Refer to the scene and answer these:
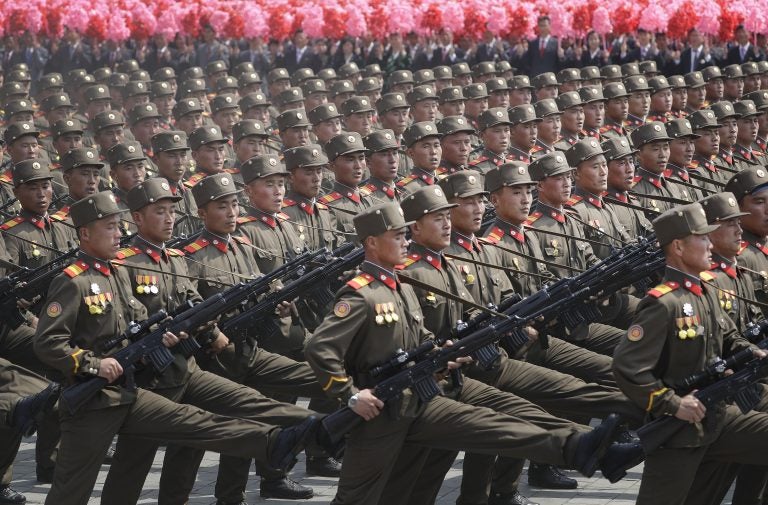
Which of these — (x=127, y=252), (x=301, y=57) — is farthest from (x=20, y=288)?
(x=301, y=57)

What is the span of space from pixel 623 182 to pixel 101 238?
6193 mm

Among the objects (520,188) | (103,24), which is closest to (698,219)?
(520,188)

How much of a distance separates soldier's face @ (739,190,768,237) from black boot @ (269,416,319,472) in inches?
153

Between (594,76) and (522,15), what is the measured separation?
3772 mm

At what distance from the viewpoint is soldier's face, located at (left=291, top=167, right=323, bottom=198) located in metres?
14.1

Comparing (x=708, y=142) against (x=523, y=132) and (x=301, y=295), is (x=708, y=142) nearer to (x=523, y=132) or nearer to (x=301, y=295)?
(x=523, y=132)

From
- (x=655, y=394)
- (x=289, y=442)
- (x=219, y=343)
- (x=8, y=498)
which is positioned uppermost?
(x=655, y=394)

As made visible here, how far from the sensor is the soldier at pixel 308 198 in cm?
1388

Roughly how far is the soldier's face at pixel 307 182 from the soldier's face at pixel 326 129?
4.71 m

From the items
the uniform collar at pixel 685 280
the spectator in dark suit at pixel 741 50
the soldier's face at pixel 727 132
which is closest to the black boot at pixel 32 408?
the uniform collar at pixel 685 280

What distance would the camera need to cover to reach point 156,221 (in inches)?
424

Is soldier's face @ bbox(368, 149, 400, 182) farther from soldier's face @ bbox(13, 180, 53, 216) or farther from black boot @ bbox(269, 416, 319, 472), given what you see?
black boot @ bbox(269, 416, 319, 472)

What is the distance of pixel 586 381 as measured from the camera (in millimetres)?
11039

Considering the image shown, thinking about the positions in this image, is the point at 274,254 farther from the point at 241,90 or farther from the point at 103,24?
the point at 103,24
